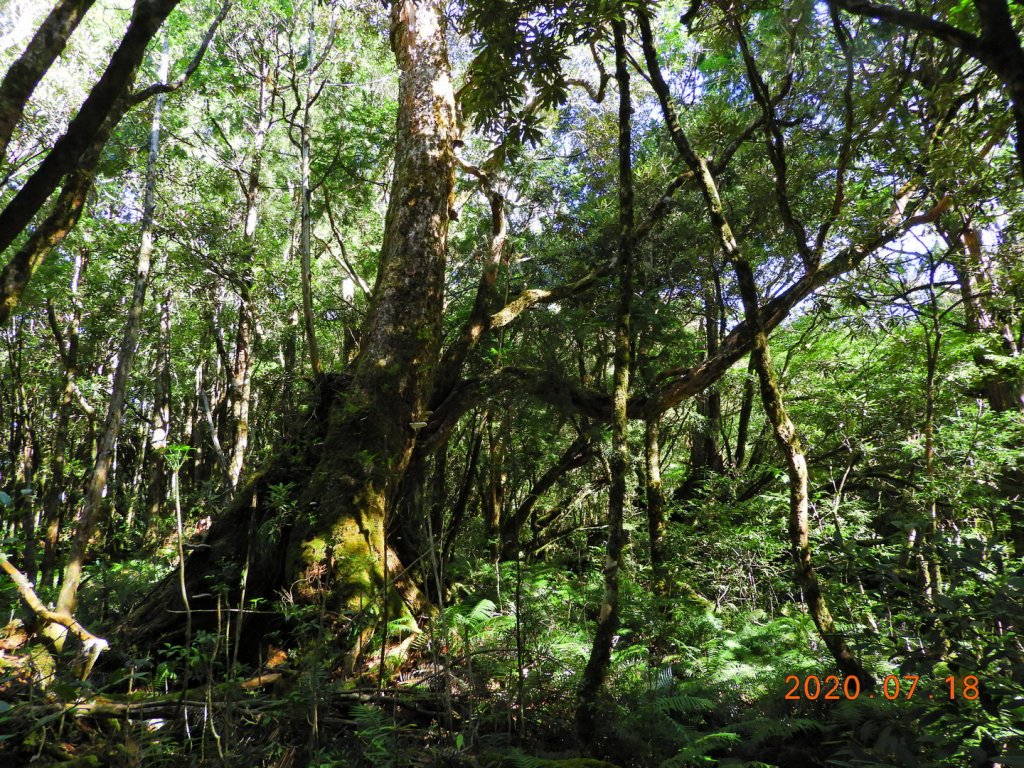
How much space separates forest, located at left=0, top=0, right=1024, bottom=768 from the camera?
312 cm

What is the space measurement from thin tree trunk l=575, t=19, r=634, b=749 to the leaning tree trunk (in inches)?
66.0

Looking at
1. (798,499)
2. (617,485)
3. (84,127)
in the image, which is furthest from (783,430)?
(84,127)

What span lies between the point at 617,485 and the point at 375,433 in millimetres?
3009

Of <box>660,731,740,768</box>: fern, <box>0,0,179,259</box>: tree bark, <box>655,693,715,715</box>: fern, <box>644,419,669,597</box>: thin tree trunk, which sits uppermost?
<box>0,0,179,259</box>: tree bark

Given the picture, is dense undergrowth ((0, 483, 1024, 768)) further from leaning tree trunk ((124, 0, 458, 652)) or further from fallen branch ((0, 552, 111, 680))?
leaning tree trunk ((124, 0, 458, 652))

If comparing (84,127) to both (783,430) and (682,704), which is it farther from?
(682,704)

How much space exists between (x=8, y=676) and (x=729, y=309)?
1024 centimetres

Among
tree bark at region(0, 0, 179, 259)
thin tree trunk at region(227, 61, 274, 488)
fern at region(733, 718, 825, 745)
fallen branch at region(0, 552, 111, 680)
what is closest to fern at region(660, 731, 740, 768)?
fern at region(733, 718, 825, 745)

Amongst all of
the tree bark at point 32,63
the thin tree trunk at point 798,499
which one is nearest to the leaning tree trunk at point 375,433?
the thin tree trunk at point 798,499

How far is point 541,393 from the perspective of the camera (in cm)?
707

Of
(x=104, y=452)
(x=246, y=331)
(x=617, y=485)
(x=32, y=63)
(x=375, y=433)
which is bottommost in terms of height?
(x=617, y=485)

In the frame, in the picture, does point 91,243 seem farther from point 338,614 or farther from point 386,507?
point 338,614

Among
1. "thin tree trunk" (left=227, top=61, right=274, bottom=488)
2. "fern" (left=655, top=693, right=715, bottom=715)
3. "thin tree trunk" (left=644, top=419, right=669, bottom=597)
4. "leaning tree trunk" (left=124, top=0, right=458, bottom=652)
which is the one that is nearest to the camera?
"fern" (left=655, top=693, right=715, bottom=715)

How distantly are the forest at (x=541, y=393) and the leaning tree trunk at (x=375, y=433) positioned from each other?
0.15ft
